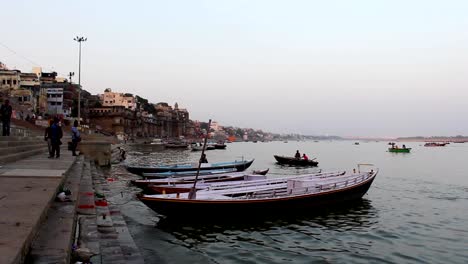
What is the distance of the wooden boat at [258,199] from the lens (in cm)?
1331

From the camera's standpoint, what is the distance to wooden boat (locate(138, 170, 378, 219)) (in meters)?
13.3

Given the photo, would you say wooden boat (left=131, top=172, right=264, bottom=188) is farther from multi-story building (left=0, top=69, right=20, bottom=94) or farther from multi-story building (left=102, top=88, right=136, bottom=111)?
multi-story building (left=102, top=88, right=136, bottom=111)

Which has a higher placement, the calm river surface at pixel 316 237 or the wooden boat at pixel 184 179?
the wooden boat at pixel 184 179

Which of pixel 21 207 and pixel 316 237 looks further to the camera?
pixel 316 237

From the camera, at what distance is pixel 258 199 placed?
14703 millimetres

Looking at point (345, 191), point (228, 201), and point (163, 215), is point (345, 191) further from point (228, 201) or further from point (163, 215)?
point (163, 215)

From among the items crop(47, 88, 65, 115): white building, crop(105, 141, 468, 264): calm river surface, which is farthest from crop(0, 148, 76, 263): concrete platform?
crop(47, 88, 65, 115): white building

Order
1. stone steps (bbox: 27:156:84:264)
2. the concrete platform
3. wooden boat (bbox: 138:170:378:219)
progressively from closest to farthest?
1. the concrete platform
2. stone steps (bbox: 27:156:84:264)
3. wooden boat (bbox: 138:170:378:219)

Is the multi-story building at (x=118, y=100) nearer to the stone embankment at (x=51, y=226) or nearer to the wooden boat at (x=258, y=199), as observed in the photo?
the wooden boat at (x=258, y=199)

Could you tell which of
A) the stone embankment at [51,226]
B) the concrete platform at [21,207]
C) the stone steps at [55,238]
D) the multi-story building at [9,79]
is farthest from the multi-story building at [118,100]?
the stone steps at [55,238]

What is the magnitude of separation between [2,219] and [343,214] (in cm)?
1449

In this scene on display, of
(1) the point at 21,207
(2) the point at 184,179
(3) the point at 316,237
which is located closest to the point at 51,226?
(1) the point at 21,207

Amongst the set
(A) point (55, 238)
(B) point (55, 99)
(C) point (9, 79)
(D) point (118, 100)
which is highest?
(D) point (118, 100)

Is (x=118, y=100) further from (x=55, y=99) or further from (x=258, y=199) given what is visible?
(x=258, y=199)
